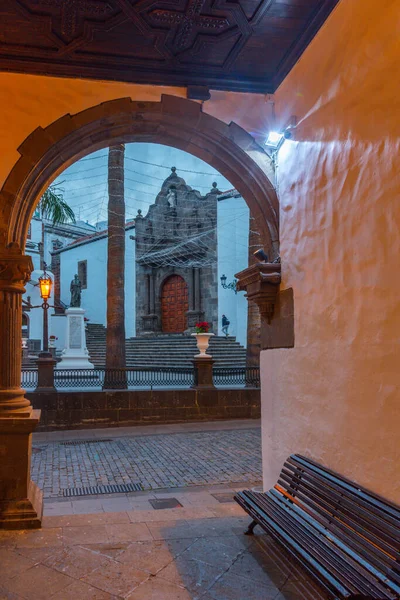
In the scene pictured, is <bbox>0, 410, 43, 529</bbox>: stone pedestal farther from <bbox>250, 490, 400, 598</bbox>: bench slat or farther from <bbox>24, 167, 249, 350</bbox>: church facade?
<bbox>24, 167, 249, 350</bbox>: church facade

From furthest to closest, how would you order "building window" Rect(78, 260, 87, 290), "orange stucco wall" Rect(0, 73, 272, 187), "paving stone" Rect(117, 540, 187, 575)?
"building window" Rect(78, 260, 87, 290)
"orange stucco wall" Rect(0, 73, 272, 187)
"paving stone" Rect(117, 540, 187, 575)

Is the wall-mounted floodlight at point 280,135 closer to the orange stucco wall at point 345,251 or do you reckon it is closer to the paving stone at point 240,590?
the orange stucco wall at point 345,251

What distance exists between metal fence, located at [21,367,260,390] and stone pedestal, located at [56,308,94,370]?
3.51 metres

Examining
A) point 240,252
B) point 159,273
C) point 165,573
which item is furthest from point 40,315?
point 165,573

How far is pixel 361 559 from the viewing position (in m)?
2.38

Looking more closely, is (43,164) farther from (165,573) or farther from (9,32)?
(165,573)

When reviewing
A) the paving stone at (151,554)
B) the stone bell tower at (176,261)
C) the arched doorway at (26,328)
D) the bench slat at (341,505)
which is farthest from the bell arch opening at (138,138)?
the arched doorway at (26,328)

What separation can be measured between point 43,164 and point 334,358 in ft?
8.76

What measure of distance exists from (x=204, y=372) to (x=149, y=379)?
41.8 inches

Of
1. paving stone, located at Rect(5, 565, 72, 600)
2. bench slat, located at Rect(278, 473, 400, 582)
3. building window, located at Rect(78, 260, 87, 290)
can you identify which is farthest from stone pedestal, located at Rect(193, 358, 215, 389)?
building window, located at Rect(78, 260, 87, 290)

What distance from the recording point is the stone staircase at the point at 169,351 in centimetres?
1678

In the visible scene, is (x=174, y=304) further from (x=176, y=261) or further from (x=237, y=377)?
(x=237, y=377)

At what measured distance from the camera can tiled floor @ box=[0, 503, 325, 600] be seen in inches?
107

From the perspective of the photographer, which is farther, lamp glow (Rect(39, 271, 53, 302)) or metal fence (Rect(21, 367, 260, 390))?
lamp glow (Rect(39, 271, 53, 302))
